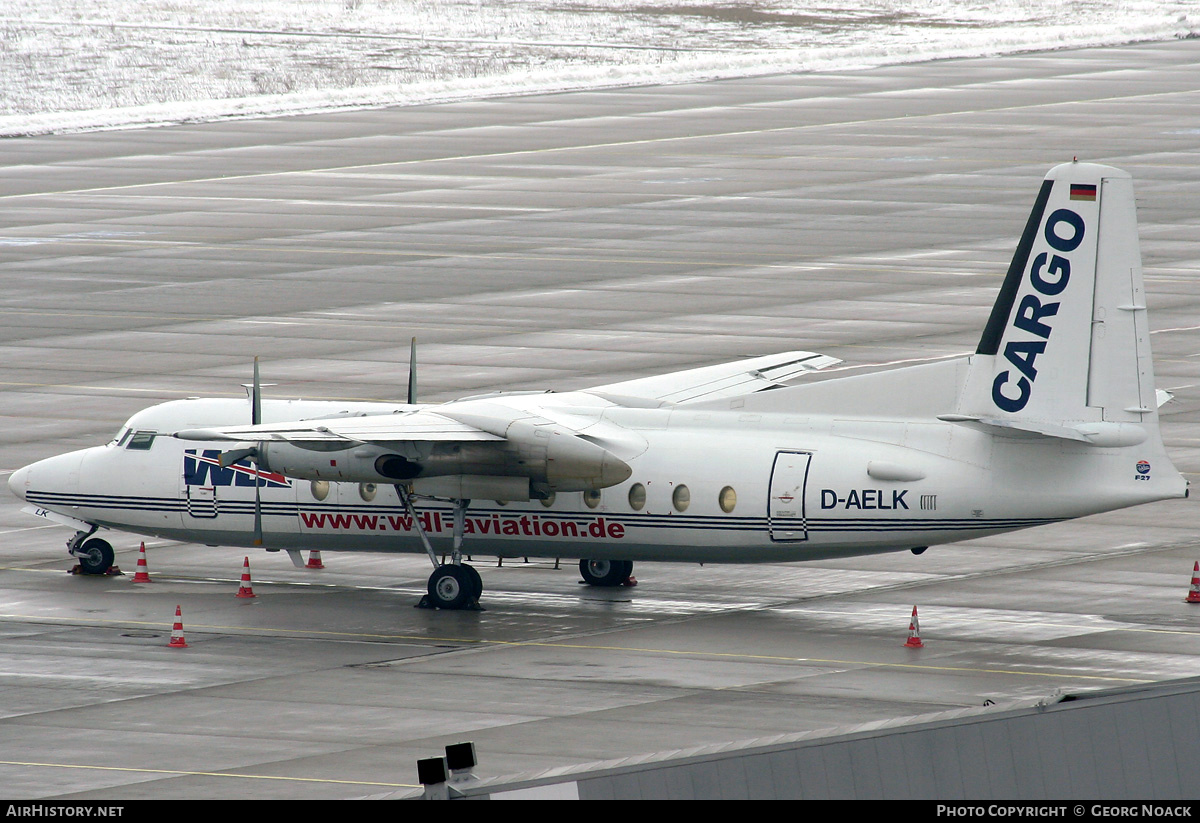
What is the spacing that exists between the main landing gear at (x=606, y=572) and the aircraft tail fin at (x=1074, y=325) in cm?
605


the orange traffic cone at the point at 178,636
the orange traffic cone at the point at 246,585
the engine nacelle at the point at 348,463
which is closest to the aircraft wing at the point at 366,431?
the engine nacelle at the point at 348,463

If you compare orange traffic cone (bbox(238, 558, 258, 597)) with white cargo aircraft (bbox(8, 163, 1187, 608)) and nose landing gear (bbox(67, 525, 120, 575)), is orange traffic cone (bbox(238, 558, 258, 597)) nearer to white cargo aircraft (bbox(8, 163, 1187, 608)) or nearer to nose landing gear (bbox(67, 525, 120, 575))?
white cargo aircraft (bbox(8, 163, 1187, 608))

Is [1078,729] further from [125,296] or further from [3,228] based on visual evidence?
[3,228]

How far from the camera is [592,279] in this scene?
57031 millimetres

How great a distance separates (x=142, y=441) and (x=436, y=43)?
9588cm

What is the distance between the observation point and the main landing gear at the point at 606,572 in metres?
29.0

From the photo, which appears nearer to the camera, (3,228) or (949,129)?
(3,228)

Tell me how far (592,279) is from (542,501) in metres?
30.1

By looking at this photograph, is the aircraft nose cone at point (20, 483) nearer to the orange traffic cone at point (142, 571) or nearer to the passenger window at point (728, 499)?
the orange traffic cone at point (142, 571)

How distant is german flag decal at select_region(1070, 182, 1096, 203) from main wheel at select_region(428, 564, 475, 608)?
31.5ft

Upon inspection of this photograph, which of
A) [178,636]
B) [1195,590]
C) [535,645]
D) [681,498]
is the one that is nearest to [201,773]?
[178,636]

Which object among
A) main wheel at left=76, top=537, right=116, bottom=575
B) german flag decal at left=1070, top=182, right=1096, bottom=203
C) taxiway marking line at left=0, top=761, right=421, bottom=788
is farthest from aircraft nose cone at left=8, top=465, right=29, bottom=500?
german flag decal at left=1070, top=182, right=1096, bottom=203

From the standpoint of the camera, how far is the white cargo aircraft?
2478 centimetres

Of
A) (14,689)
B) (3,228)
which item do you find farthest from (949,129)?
(14,689)
